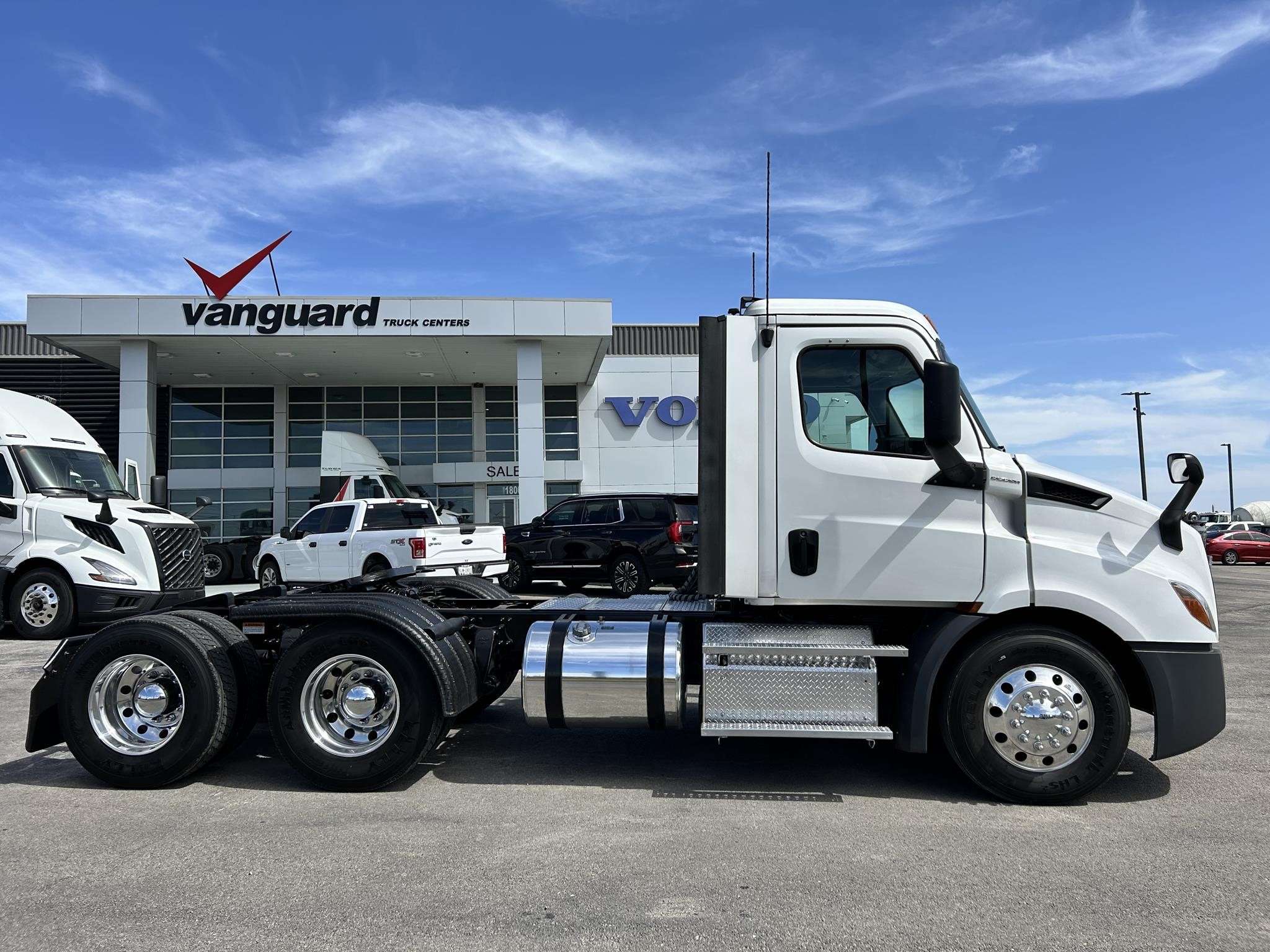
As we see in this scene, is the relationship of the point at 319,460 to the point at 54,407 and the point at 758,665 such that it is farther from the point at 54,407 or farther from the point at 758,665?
the point at 758,665

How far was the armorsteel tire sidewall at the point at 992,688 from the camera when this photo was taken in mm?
4758

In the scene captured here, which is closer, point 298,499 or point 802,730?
point 802,730

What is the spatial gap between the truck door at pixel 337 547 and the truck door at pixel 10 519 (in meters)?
4.80

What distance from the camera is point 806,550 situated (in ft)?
16.7

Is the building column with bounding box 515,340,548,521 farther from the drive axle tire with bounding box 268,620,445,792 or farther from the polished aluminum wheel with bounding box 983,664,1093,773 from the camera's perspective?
the polished aluminum wheel with bounding box 983,664,1093,773

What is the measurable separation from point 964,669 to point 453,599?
11.5ft

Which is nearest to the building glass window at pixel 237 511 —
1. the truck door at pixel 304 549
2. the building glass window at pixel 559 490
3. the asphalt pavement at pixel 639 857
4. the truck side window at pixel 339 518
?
the building glass window at pixel 559 490

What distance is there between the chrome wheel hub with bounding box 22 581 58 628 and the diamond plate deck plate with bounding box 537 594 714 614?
9093mm

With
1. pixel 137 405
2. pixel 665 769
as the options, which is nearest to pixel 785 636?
pixel 665 769

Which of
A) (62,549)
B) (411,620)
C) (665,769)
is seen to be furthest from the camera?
(62,549)

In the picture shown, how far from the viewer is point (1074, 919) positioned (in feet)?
11.3

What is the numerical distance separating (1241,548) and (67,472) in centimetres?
3931

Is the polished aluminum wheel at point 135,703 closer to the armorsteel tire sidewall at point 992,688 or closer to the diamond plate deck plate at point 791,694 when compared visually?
the diamond plate deck plate at point 791,694

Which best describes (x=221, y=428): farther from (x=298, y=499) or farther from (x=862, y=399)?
(x=862, y=399)
